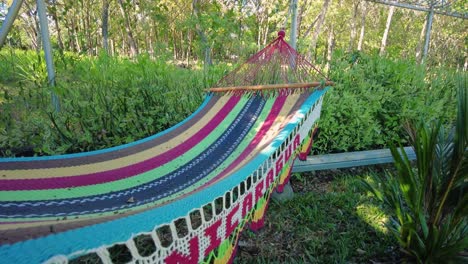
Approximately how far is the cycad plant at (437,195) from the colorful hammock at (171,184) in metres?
0.57

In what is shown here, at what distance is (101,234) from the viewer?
0.66 metres

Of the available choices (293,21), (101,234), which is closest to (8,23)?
(101,234)

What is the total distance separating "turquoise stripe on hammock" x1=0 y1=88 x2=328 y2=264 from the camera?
57 cm

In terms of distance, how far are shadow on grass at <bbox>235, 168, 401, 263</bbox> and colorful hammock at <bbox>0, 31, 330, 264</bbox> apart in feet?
1.01

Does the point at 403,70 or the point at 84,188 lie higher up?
the point at 403,70

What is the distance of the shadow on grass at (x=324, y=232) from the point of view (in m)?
1.50

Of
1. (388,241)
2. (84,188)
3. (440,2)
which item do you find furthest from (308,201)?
(440,2)

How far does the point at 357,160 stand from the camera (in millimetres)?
2281

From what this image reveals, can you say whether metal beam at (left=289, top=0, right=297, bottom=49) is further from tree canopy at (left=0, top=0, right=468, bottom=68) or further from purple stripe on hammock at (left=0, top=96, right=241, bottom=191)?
purple stripe on hammock at (left=0, top=96, right=241, bottom=191)

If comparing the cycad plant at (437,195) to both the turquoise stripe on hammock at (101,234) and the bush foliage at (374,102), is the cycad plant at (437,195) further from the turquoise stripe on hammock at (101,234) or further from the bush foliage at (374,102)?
the bush foliage at (374,102)

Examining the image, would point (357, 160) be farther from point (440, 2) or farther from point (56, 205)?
point (440, 2)

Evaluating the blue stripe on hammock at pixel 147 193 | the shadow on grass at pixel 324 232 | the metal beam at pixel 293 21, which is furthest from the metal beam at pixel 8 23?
the metal beam at pixel 293 21

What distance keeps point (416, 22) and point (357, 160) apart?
16445 mm

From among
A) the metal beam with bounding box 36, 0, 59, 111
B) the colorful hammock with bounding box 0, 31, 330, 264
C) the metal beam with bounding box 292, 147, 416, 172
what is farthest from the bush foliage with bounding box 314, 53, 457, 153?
the metal beam with bounding box 36, 0, 59, 111
